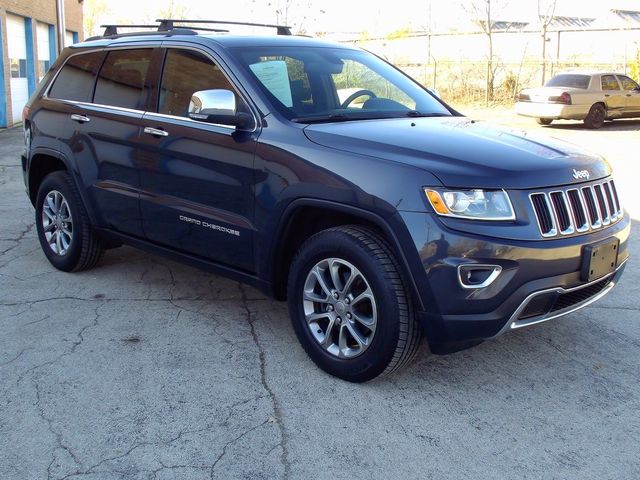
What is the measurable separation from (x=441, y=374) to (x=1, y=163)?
10.5 metres

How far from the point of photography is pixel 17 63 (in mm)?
20328

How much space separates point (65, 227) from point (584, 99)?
55.4ft

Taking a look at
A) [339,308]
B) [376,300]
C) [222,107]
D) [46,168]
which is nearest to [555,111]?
[46,168]

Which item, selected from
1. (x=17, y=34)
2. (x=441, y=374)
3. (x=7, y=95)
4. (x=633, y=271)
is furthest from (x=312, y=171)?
(x=17, y=34)

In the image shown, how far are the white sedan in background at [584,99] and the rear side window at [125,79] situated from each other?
1605cm

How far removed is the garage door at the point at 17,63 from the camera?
770 inches

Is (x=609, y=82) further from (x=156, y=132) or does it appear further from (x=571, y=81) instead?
(x=156, y=132)

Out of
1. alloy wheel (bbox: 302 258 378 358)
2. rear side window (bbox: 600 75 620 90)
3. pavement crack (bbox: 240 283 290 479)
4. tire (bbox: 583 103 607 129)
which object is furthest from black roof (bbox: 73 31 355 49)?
rear side window (bbox: 600 75 620 90)

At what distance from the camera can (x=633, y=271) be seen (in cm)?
595

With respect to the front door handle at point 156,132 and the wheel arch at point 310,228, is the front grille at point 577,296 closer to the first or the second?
the wheel arch at point 310,228

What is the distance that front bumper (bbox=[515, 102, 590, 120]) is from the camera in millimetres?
19078

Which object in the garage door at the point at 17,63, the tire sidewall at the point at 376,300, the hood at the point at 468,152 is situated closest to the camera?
the hood at the point at 468,152

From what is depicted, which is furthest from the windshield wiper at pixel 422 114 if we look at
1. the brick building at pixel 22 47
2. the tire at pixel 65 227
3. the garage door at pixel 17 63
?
the garage door at pixel 17 63

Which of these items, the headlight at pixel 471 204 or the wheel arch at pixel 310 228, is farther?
the wheel arch at pixel 310 228
